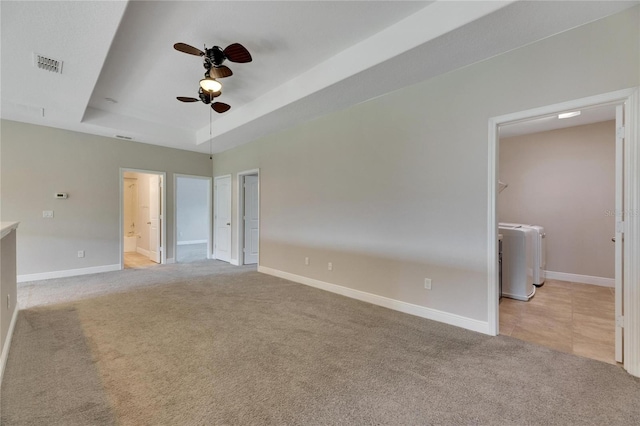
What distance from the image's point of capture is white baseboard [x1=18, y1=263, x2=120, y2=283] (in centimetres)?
473

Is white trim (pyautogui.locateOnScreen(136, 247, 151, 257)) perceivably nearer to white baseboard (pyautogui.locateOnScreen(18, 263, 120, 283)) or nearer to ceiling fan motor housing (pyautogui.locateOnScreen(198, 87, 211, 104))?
white baseboard (pyautogui.locateOnScreen(18, 263, 120, 283))

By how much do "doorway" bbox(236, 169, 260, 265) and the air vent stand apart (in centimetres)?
334

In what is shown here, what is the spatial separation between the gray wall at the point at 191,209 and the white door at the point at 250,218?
441cm

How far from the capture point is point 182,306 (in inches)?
138

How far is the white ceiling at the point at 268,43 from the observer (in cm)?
221

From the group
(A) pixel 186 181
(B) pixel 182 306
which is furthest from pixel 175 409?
(A) pixel 186 181

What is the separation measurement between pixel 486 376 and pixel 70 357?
10.9 feet

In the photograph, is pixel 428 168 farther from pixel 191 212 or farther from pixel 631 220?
pixel 191 212

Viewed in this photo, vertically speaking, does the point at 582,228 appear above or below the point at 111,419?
above

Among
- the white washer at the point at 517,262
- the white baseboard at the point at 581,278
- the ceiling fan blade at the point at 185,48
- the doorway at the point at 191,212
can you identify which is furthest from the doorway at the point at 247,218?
the white baseboard at the point at 581,278

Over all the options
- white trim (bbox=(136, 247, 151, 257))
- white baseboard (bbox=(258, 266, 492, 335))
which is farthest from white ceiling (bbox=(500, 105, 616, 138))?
white trim (bbox=(136, 247, 151, 257))

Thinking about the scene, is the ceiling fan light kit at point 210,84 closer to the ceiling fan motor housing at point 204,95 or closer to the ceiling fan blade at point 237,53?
the ceiling fan motor housing at point 204,95

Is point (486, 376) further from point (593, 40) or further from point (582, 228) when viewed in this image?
point (582, 228)

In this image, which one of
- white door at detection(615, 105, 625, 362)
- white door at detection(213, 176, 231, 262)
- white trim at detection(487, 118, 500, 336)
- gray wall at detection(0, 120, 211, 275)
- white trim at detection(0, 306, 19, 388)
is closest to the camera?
white trim at detection(0, 306, 19, 388)
